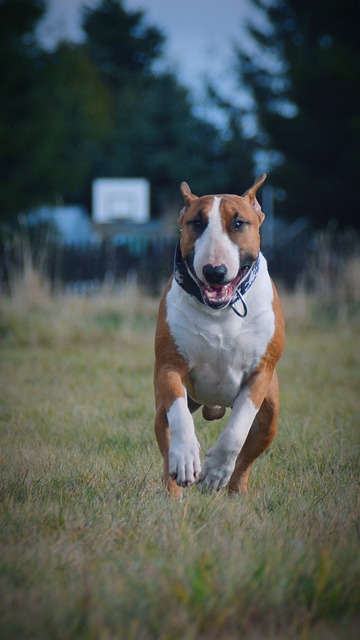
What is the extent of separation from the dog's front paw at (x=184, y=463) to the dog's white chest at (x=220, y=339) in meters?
0.51

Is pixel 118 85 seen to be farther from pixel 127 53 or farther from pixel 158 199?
pixel 158 199

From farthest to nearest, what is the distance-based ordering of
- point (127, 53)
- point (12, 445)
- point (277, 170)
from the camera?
point (127, 53), point (277, 170), point (12, 445)

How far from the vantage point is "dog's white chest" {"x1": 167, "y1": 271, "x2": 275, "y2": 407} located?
A: 3.56m

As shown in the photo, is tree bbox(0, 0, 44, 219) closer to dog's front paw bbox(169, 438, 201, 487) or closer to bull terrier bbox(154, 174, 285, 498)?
bull terrier bbox(154, 174, 285, 498)

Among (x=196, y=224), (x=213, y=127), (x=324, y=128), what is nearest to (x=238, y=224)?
(x=196, y=224)

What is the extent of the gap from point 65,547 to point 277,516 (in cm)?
87

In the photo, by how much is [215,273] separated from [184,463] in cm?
76

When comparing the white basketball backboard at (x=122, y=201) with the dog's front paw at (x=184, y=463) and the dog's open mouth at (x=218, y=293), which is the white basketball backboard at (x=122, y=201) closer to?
the dog's open mouth at (x=218, y=293)

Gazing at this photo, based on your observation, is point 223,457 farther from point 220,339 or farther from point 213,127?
point 213,127

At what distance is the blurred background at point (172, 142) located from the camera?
710 inches

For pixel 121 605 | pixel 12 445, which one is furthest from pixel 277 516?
pixel 12 445

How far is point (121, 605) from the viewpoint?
207 centimetres

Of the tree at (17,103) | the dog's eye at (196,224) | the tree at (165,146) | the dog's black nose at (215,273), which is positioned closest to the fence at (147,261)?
the dog's eye at (196,224)

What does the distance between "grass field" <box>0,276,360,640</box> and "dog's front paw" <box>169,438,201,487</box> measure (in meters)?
0.10
